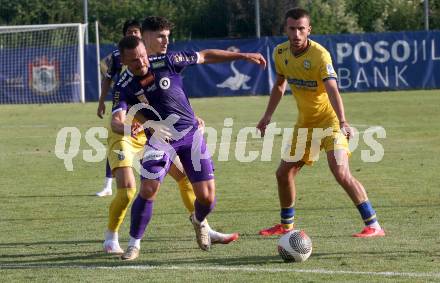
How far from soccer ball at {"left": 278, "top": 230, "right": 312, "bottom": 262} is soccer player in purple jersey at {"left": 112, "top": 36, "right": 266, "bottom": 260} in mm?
893

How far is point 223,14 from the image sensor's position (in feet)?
160

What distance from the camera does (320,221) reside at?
10680mm

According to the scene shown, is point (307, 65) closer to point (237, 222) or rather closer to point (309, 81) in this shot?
point (309, 81)

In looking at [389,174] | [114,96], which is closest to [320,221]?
[114,96]

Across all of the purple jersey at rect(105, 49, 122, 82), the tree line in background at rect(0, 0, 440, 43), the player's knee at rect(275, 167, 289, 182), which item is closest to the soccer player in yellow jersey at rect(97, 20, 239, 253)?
the player's knee at rect(275, 167, 289, 182)

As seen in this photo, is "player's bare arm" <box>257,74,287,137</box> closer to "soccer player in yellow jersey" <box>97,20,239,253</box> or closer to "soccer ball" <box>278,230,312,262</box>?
"soccer player in yellow jersey" <box>97,20,239,253</box>

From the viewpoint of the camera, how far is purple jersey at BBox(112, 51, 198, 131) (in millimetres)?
8734

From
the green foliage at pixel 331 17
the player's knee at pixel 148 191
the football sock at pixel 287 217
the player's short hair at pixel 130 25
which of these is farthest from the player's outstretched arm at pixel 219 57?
the green foliage at pixel 331 17

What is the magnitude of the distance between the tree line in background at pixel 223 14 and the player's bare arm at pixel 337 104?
36926 mm

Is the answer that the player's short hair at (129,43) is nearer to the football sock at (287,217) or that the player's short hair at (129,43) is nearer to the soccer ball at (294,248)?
the soccer ball at (294,248)

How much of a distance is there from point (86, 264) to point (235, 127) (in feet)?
50.5

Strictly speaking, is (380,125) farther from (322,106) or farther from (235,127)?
(322,106)

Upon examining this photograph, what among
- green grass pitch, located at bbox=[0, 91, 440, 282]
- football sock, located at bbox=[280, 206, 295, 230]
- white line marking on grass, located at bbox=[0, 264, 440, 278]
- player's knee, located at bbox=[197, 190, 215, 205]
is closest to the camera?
white line marking on grass, located at bbox=[0, 264, 440, 278]

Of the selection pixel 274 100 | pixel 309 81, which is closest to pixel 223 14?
pixel 274 100
